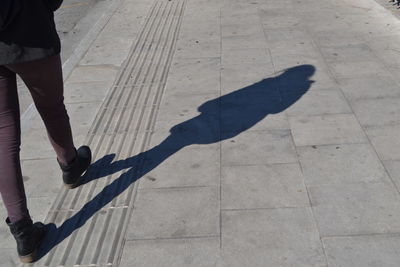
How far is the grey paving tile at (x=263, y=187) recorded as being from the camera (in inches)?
145

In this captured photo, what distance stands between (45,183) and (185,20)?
189 inches

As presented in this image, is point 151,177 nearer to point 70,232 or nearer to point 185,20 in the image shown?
point 70,232

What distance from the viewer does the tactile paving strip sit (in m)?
3.43

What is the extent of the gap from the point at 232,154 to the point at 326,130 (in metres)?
0.86

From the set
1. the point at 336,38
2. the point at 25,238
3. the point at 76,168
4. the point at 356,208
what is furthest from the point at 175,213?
the point at 336,38

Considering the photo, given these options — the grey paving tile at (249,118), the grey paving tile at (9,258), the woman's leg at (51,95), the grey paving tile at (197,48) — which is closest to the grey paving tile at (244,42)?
the grey paving tile at (197,48)

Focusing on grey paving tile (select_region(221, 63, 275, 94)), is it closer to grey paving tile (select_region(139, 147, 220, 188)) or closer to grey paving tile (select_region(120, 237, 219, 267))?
grey paving tile (select_region(139, 147, 220, 188))

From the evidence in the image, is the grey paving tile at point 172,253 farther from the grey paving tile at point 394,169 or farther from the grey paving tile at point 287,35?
the grey paving tile at point 287,35

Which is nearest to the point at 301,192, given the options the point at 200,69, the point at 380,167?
the point at 380,167

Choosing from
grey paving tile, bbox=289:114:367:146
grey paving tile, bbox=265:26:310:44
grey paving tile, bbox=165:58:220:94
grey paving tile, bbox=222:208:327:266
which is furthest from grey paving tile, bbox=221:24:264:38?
grey paving tile, bbox=222:208:327:266

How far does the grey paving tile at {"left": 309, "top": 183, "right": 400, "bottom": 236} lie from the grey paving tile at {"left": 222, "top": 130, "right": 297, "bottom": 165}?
1.69 ft

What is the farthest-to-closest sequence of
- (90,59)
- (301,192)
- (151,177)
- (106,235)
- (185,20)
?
(185,20) < (90,59) < (151,177) < (301,192) < (106,235)

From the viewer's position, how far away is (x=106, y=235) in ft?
11.6

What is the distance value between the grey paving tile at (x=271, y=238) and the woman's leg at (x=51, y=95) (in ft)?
3.99
